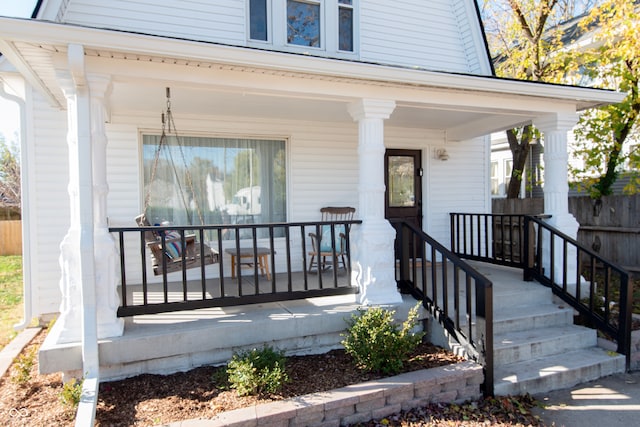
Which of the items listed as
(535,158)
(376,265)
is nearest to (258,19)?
(376,265)

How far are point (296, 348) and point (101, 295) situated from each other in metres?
1.67

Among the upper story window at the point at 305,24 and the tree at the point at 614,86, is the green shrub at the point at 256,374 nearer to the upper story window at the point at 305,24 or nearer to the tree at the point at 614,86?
the upper story window at the point at 305,24

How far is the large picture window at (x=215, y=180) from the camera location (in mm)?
5512

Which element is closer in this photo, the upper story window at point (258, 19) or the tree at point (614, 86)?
the upper story window at point (258, 19)

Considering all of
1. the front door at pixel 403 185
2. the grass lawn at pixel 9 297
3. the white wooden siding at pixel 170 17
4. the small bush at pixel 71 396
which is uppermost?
the white wooden siding at pixel 170 17

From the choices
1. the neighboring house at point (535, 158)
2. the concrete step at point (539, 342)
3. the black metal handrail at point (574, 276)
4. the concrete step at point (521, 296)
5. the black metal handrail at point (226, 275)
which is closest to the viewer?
the black metal handrail at point (226, 275)

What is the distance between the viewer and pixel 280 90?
3994 millimetres

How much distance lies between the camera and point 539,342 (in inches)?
158

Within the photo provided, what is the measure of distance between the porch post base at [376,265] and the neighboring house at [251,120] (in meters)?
0.02

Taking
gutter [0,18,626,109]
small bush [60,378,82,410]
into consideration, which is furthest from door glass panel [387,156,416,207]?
small bush [60,378,82,410]

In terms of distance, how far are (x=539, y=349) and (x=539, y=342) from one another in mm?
64

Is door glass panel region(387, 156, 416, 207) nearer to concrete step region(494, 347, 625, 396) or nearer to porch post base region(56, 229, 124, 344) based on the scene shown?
concrete step region(494, 347, 625, 396)

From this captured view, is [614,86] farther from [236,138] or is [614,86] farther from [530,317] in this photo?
[236,138]

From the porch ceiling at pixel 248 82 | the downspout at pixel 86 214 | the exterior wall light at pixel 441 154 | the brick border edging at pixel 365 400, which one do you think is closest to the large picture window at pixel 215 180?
the porch ceiling at pixel 248 82
